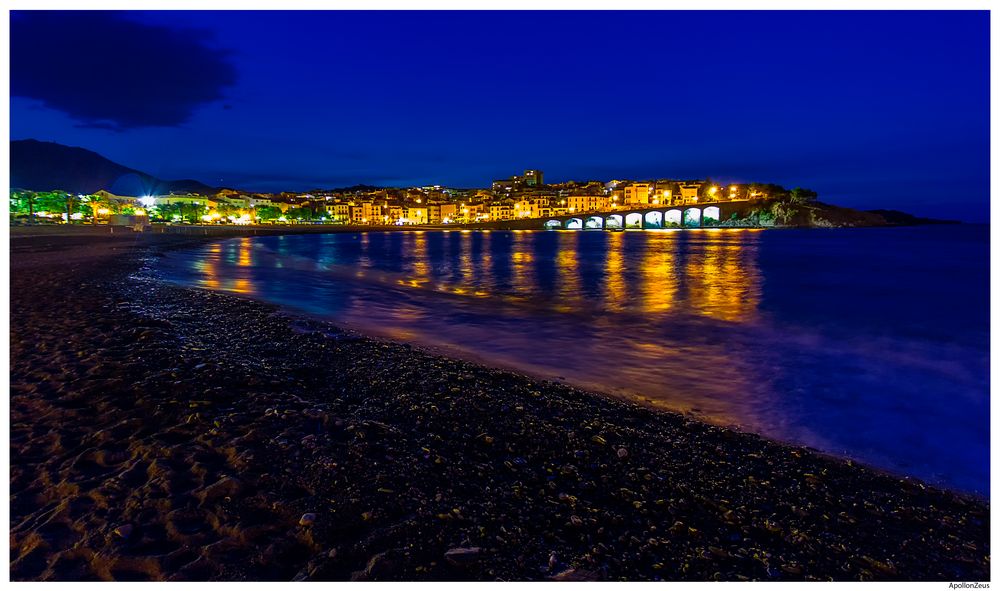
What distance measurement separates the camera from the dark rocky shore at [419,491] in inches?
118

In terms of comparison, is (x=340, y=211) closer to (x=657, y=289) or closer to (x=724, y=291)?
(x=657, y=289)

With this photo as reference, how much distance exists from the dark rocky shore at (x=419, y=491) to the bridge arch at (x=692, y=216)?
538 ft

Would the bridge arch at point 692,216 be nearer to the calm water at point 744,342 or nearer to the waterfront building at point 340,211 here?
the waterfront building at point 340,211

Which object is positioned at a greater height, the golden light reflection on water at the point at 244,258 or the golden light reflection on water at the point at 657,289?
the golden light reflection on water at the point at 244,258

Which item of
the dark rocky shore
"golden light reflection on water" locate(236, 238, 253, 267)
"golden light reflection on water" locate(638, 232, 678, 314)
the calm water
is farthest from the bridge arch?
the dark rocky shore

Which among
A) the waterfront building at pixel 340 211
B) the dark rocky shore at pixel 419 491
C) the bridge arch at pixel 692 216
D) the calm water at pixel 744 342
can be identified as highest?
the waterfront building at pixel 340 211

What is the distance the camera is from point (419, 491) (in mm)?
3643

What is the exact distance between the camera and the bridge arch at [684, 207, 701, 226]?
527 feet

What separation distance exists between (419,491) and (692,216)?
180m

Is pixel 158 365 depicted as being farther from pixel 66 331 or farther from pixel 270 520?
pixel 270 520

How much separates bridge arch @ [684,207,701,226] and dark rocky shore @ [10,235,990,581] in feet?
538

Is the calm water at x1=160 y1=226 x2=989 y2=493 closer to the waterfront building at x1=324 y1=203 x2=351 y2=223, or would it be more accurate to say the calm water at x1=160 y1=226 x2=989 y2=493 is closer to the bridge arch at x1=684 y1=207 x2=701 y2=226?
the bridge arch at x1=684 y1=207 x2=701 y2=226

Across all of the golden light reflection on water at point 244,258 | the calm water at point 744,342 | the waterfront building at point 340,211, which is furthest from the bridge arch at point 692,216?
the calm water at point 744,342
